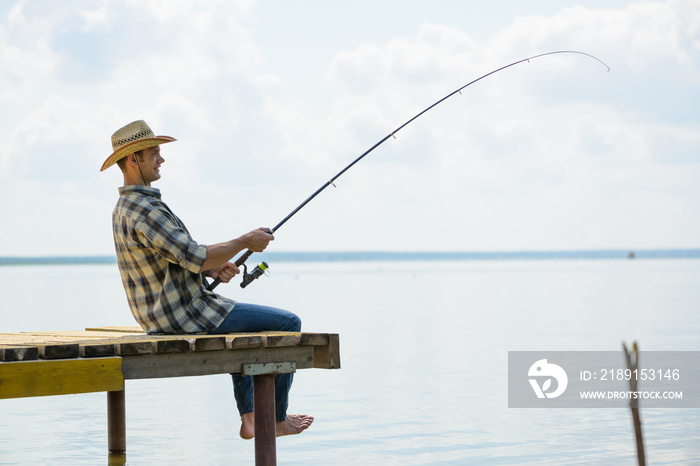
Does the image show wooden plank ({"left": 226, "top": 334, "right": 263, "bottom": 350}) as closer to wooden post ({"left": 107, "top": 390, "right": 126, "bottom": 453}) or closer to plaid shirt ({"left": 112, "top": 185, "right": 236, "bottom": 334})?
plaid shirt ({"left": 112, "top": 185, "right": 236, "bottom": 334})

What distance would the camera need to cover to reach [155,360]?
14.5 ft

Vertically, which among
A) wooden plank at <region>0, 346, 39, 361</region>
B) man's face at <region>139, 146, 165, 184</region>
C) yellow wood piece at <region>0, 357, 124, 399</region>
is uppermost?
man's face at <region>139, 146, 165, 184</region>

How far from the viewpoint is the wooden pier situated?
4082 mm

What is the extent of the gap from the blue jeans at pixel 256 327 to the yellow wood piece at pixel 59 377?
723mm

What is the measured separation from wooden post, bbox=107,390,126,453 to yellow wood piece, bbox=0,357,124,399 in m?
2.12

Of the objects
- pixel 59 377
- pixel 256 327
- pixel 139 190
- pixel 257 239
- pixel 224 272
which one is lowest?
pixel 59 377

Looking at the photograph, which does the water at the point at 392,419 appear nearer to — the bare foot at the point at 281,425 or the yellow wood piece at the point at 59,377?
the bare foot at the point at 281,425

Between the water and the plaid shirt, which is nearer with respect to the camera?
the plaid shirt

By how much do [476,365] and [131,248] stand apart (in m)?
7.86

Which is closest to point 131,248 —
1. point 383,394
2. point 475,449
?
point 475,449

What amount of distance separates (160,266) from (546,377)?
7.59m

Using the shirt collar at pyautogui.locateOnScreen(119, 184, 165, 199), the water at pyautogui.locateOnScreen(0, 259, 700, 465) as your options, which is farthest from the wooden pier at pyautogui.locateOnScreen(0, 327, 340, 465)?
the water at pyautogui.locateOnScreen(0, 259, 700, 465)

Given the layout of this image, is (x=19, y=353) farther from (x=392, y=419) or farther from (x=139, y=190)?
(x=392, y=419)

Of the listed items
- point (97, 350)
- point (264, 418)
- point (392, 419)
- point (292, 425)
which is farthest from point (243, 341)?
point (392, 419)
